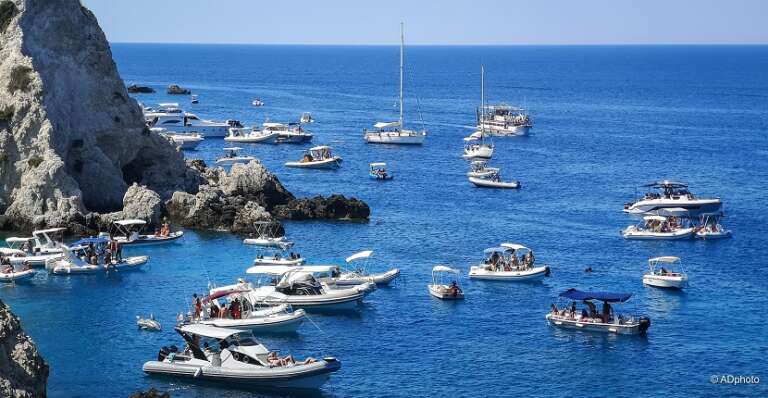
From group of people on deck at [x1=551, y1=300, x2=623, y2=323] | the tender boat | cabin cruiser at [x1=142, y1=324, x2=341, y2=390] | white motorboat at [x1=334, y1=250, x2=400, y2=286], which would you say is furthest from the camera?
the tender boat

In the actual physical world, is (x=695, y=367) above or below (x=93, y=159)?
below

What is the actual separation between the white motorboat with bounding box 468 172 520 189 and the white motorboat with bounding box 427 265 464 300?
41281 mm

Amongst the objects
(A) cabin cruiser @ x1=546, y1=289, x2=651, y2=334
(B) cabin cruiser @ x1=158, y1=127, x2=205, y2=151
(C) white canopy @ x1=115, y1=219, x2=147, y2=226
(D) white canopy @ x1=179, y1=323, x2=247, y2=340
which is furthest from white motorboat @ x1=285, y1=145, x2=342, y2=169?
(D) white canopy @ x1=179, y1=323, x2=247, y2=340

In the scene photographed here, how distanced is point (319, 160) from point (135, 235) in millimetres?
47508

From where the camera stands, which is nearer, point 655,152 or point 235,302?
point 235,302

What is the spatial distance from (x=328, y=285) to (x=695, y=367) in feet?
77.4

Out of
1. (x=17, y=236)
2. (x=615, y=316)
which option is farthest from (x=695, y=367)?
(x=17, y=236)

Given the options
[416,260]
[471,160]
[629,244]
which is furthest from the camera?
[471,160]

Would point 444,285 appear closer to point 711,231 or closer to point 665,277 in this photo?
point 665,277

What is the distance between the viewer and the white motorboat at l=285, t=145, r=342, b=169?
12945 centimetres

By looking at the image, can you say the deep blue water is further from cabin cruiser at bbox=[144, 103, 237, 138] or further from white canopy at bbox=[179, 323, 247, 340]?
cabin cruiser at bbox=[144, 103, 237, 138]

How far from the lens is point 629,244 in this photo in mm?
90062

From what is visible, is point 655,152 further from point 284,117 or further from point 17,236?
point 17,236

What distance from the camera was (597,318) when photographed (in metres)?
65.1
